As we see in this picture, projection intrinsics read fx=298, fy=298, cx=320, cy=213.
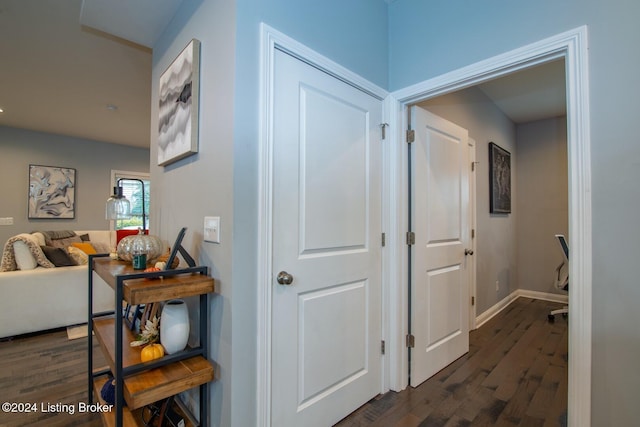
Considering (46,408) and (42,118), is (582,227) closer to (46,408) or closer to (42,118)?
(46,408)

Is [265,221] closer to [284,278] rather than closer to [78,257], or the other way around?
[284,278]

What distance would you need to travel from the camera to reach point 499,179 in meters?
3.91

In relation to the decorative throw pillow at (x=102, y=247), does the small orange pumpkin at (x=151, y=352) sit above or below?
below

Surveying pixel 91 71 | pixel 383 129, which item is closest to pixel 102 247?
pixel 91 71

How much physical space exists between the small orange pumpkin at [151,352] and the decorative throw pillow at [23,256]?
9.60 ft

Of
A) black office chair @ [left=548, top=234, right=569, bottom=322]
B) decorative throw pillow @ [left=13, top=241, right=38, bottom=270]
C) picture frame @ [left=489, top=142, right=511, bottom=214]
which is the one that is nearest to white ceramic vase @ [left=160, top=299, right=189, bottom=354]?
decorative throw pillow @ [left=13, top=241, right=38, bottom=270]

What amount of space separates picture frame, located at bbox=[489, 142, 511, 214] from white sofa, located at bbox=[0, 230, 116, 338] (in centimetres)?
476

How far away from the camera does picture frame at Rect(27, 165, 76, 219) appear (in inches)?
209

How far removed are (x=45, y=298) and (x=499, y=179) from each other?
543cm

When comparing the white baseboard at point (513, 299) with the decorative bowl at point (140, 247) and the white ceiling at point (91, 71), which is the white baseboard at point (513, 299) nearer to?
the white ceiling at point (91, 71)

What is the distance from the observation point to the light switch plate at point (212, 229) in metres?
1.35

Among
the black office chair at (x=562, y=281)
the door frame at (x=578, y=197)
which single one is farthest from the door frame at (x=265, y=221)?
the black office chair at (x=562, y=281)

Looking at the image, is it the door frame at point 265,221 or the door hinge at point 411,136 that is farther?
the door hinge at point 411,136

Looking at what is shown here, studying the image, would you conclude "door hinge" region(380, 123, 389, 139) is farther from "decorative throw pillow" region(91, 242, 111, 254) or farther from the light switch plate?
"decorative throw pillow" region(91, 242, 111, 254)
